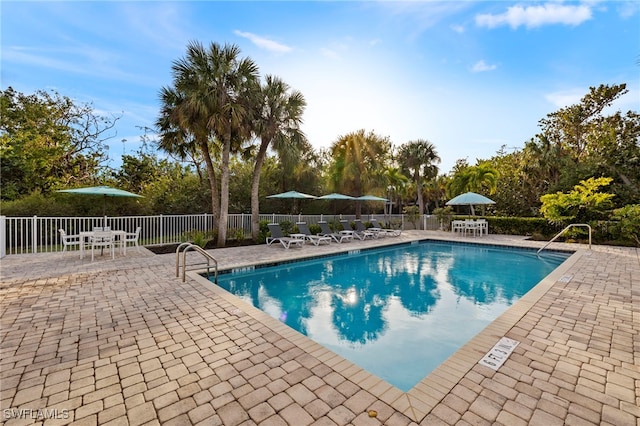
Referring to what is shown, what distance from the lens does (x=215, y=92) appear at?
10.4 meters

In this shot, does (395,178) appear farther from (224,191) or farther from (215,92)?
(215,92)

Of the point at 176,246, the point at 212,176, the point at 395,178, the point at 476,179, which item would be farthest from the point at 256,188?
the point at 476,179

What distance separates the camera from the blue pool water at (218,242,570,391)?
4055 mm

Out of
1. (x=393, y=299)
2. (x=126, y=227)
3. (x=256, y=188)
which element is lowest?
(x=393, y=299)

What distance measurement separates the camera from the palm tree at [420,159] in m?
22.7

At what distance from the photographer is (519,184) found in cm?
2245

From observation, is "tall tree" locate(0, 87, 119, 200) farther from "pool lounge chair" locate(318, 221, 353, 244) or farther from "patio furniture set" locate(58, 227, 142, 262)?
"pool lounge chair" locate(318, 221, 353, 244)

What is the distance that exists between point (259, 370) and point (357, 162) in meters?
15.3

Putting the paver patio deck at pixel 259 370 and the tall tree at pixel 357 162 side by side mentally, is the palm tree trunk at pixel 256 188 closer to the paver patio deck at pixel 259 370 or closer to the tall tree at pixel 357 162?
the tall tree at pixel 357 162

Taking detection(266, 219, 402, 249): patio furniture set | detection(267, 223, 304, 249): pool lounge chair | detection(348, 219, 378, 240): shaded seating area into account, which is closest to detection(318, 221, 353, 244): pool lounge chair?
detection(266, 219, 402, 249): patio furniture set

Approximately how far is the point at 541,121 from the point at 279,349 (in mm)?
28658

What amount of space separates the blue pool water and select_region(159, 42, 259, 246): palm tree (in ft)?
17.3

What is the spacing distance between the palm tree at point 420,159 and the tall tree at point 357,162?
230 inches

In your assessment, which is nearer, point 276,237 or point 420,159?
point 276,237
